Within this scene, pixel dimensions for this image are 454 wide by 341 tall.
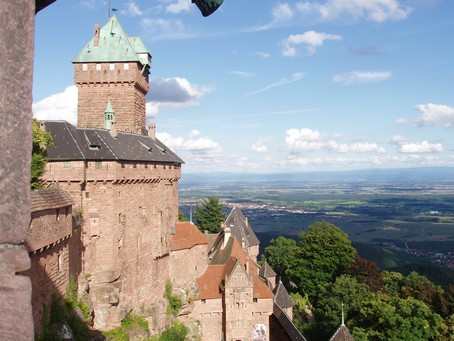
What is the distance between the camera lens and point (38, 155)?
2267 centimetres

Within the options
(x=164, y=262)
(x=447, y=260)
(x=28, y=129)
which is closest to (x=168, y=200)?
(x=164, y=262)

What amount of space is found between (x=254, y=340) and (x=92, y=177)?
21.7m

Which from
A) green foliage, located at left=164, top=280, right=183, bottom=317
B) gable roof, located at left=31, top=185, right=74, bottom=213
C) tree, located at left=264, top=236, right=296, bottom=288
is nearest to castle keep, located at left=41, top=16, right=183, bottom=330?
green foliage, located at left=164, top=280, right=183, bottom=317

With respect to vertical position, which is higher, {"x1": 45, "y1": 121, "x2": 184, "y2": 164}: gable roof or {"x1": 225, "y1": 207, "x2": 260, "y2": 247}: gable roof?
{"x1": 45, "y1": 121, "x2": 184, "y2": 164}: gable roof

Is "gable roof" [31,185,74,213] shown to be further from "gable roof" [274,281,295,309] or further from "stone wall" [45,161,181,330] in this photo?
"gable roof" [274,281,295,309]

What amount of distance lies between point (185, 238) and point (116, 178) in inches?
509

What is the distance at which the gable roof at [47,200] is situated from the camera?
16.0 m

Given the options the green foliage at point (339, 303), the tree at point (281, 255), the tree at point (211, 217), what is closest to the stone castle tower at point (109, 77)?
the green foliage at point (339, 303)

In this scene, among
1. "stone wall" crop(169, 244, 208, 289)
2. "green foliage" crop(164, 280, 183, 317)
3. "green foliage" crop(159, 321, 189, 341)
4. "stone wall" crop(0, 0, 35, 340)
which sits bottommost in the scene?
"green foliage" crop(159, 321, 189, 341)

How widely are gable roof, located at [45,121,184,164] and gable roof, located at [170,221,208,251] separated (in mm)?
8625

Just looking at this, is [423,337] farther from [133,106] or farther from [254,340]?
[133,106]

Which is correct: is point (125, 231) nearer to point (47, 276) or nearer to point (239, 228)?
point (47, 276)

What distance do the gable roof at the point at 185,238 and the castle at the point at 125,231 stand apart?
9 cm

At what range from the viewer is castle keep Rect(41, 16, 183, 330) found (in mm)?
25375
